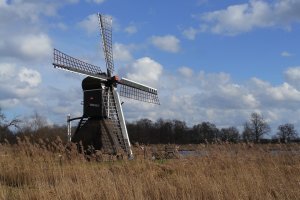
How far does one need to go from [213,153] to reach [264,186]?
217cm

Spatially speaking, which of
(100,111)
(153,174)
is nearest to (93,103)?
(100,111)

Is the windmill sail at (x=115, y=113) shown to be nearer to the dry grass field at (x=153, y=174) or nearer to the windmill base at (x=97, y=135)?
the windmill base at (x=97, y=135)

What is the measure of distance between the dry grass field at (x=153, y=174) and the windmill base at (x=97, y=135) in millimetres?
15875

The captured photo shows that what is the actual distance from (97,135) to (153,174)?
18.4m

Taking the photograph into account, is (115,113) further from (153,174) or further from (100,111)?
(153,174)

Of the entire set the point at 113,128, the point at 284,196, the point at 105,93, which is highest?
the point at 105,93

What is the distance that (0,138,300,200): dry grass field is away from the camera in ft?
22.3

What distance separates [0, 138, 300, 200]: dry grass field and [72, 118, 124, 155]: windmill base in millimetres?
15875

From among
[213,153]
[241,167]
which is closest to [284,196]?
[241,167]

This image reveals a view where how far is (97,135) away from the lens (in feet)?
86.4

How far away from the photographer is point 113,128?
90.6ft

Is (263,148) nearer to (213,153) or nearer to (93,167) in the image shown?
(213,153)

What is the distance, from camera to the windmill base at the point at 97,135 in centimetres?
2611

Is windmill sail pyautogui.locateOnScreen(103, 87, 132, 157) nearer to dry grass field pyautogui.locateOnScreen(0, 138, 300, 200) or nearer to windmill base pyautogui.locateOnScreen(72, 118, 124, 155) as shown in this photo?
windmill base pyautogui.locateOnScreen(72, 118, 124, 155)
